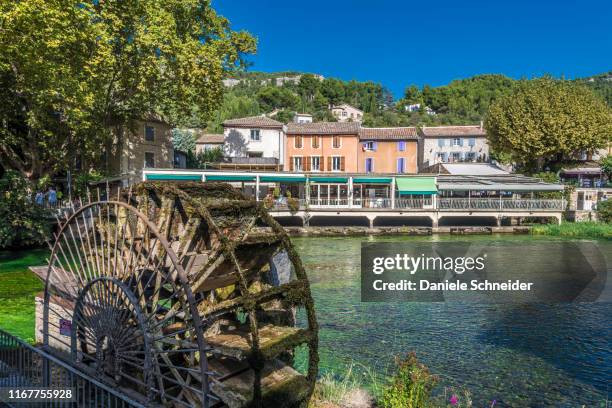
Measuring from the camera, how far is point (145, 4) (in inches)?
1020

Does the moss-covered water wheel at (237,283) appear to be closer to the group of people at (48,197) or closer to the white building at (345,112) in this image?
the group of people at (48,197)

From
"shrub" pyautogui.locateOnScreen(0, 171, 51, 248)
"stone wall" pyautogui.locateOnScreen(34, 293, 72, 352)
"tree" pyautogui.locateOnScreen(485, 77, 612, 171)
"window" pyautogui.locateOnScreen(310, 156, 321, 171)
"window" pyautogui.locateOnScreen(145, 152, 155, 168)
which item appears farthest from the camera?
"window" pyautogui.locateOnScreen(310, 156, 321, 171)

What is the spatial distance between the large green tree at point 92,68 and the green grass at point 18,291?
6.49 m

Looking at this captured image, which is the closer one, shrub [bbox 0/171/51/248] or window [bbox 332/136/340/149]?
shrub [bbox 0/171/51/248]

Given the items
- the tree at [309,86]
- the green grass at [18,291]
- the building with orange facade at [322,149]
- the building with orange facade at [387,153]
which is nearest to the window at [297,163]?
the building with orange facade at [322,149]

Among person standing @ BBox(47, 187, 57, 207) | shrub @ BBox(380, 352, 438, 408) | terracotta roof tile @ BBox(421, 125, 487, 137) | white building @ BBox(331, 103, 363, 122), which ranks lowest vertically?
shrub @ BBox(380, 352, 438, 408)

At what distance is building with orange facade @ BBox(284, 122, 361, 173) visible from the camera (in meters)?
47.4

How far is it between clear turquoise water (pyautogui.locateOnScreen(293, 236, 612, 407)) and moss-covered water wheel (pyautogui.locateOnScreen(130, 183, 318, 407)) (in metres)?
2.39

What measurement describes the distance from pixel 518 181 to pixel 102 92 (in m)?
32.7

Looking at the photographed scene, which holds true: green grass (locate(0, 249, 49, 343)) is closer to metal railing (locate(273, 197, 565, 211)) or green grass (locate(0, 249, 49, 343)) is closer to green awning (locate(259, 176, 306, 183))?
green awning (locate(259, 176, 306, 183))

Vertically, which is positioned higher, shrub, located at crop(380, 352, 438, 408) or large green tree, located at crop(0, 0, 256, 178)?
large green tree, located at crop(0, 0, 256, 178)

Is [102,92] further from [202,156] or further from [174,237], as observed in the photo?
[202,156]

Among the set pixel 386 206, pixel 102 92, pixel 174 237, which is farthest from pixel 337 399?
pixel 386 206

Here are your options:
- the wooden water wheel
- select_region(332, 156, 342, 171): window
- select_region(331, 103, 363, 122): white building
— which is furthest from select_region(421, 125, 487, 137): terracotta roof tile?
select_region(331, 103, 363, 122): white building
